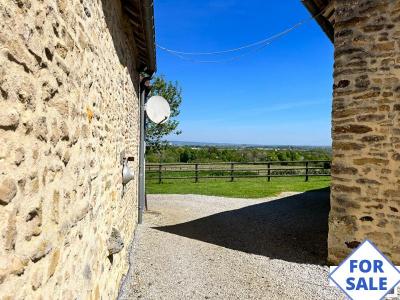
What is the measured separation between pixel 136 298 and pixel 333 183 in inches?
132

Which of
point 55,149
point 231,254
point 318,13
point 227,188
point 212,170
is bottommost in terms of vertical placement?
point 231,254

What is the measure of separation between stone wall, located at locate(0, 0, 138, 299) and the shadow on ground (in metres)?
3.70

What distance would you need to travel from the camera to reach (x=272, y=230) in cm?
758

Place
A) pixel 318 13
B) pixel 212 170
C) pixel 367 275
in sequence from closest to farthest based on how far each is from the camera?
Answer: 1. pixel 367 275
2. pixel 318 13
3. pixel 212 170

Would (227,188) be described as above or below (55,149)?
Result: below

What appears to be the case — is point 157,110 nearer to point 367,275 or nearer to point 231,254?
point 231,254

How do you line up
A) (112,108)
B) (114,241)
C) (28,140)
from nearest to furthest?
(28,140) < (114,241) < (112,108)

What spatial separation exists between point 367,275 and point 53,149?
85.2 inches

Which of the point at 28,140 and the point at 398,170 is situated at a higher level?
the point at 28,140

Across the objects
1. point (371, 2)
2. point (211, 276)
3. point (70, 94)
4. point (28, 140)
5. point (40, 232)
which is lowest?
point (211, 276)

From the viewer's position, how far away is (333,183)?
5.41 metres

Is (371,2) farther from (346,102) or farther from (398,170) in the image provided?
(398,170)

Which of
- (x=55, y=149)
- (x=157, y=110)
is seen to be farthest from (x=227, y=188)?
(x=55, y=149)

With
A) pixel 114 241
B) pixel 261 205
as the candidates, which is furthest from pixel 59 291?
pixel 261 205
